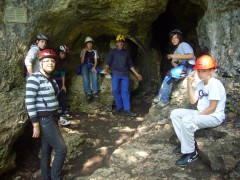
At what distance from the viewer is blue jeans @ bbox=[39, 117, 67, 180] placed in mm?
4258

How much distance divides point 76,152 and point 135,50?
5.17 meters

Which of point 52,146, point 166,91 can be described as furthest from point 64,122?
point 166,91

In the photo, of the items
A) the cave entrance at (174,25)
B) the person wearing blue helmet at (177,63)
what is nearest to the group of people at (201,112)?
the person wearing blue helmet at (177,63)

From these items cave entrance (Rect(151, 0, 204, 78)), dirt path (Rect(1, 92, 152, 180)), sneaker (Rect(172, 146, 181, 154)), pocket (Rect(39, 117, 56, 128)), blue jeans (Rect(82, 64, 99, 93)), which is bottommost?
dirt path (Rect(1, 92, 152, 180))

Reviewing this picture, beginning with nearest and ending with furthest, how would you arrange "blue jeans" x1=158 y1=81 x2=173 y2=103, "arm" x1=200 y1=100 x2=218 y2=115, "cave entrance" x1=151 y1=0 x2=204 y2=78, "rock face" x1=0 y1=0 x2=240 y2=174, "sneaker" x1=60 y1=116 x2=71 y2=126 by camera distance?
"arm" x1=200 y1=100 x2=218 y2=115
"rock face" x1=0 y1=0 x2=240 y2=174
"blue jeans" x1=158 y1=81 x2=173 y2=103
"sneaker" x1=60 y1=116 x2=71 y2=126
"cave entrance" x1=151 y1=0 x2=204 y2=78

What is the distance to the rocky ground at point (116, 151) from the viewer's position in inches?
168

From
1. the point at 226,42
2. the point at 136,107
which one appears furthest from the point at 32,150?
the point at 226,42

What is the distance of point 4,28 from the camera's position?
20.7 ft

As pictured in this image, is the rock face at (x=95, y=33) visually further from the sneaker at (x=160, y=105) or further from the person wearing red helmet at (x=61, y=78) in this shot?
the sneaker at (x=160, y=105)

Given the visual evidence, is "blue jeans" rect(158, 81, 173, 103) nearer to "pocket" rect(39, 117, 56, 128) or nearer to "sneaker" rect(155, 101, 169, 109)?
"sneaker" rect(155, 101, 169, 109)

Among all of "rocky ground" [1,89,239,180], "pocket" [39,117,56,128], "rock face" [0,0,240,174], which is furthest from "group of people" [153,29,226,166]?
"pocket" [39,117,56,128]

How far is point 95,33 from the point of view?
28.7ft

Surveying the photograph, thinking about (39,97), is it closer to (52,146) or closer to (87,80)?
(52,146)

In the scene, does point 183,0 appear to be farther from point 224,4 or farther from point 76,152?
point 76,152
